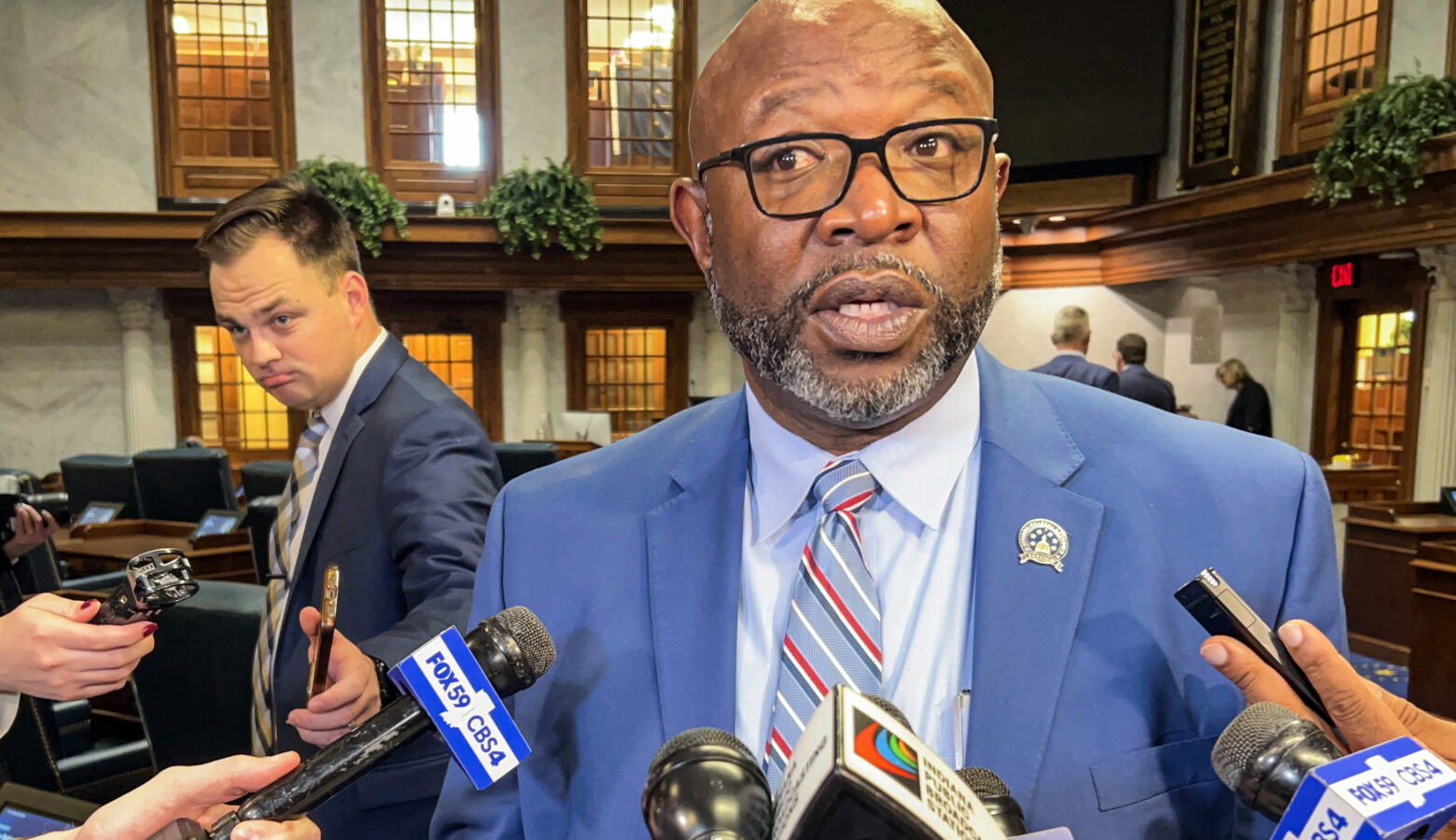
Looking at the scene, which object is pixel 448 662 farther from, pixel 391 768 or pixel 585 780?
pixel 391 768

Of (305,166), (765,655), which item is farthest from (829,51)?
(305,166)

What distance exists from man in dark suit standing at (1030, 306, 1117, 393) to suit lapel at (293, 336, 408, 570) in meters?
4.80

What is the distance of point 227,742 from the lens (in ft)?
7.41

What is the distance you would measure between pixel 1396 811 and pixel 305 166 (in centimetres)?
915

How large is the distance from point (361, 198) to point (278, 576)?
6.98 meters

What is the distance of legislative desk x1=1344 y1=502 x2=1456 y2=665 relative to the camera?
5.08 m

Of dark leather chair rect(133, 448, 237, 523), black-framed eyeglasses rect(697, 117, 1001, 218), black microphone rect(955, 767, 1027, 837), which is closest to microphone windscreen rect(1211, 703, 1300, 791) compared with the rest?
black microphone rect(955, 767, 1027, 837)

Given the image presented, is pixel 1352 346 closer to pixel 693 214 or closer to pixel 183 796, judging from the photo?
pixel 693 214

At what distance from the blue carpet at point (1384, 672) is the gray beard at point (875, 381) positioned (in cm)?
486

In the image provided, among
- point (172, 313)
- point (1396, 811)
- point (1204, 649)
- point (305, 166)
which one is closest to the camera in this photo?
point (1396, 811)

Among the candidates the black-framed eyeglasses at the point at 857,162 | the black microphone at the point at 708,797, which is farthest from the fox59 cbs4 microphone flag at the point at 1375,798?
the black-framed eyeglasses at the point at 857,162

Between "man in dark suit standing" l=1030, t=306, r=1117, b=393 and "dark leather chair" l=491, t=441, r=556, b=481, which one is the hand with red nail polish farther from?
"man in dark suit standing" l=1030, t=306, r=1117, b=393

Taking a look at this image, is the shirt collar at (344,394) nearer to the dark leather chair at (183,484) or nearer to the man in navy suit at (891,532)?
the man in navy suit at (891,532)

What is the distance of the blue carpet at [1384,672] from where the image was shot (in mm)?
4792
